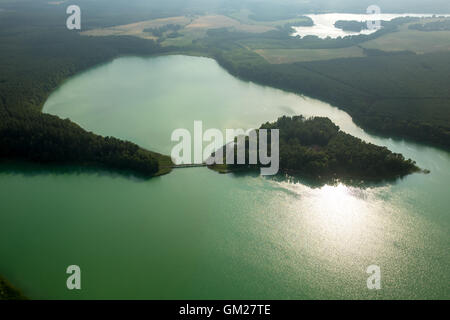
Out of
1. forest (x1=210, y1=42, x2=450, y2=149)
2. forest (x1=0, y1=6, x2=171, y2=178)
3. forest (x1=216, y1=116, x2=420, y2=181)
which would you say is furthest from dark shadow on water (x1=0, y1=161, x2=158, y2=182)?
forest (x1=210, y1=42, x2=450, y2=149)

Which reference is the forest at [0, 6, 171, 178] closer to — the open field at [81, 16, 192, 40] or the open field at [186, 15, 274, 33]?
the open field at [81, 16, 192, 40]

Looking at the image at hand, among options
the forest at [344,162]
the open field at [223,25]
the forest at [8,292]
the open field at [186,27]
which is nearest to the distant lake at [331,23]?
the open field at [223,25]

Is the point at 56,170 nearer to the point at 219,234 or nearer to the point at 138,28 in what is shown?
the point at 219,234

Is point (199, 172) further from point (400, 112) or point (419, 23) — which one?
point (419, 23)

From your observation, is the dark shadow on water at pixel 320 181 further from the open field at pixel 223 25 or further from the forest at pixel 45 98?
the open field at pixel 223 25

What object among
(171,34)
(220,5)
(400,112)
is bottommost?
(400,112)
